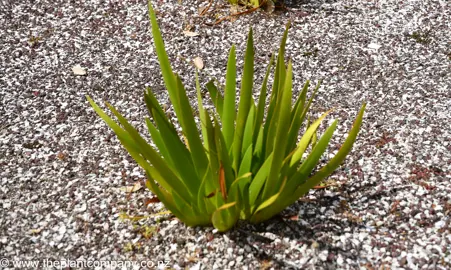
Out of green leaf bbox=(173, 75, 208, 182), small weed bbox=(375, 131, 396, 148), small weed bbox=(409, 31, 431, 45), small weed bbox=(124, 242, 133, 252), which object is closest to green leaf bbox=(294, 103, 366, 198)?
green leaf bbox=(173, 75, 208, 182)

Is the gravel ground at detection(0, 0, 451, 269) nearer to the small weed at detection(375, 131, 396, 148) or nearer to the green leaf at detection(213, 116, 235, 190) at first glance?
the small weed at detection(375, 131, 396, 148)

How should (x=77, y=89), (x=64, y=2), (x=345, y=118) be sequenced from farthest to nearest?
(x=64, y=2) → (x=77, y=89) → (x=345, y=118)

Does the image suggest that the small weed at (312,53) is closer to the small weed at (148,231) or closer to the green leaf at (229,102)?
the green leaf at (229,102)

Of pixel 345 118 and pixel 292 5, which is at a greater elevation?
pixel 292 5

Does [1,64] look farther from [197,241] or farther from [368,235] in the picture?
[368,235]

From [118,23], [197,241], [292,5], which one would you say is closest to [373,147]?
[197,241]

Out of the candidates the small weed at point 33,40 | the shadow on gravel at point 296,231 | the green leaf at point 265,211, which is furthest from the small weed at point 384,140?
the small weed at point 33,40

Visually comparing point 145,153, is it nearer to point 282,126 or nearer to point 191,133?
point 191,133
